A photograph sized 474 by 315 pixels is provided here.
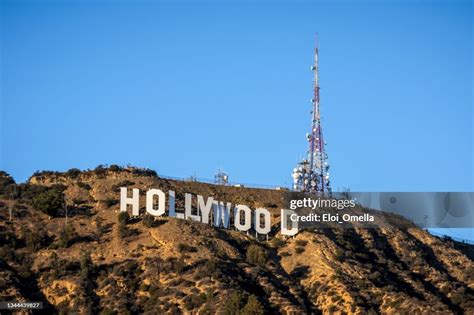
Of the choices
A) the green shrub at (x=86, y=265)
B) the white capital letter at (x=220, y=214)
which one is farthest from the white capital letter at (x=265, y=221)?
the green shrub at (x=86, y=265)

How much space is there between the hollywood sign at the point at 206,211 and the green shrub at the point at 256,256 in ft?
18.8

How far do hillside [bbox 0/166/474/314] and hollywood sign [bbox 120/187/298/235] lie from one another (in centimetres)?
97

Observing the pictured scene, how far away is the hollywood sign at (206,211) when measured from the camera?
145125 mm

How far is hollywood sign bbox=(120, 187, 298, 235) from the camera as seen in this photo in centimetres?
14512

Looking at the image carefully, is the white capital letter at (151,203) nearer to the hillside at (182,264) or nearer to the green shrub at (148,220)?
the green shrub at (148,220)

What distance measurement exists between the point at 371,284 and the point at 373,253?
13463 millimetres

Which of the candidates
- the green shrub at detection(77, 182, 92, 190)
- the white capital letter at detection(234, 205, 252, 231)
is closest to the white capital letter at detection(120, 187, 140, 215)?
the green shrub at detection(77, 182, 92, 190)

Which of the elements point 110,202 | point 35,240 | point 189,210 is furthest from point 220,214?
point 35,240

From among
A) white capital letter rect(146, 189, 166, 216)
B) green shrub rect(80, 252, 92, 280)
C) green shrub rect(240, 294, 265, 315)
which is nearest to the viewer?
green shrub rect(240, 294, 265, 315)

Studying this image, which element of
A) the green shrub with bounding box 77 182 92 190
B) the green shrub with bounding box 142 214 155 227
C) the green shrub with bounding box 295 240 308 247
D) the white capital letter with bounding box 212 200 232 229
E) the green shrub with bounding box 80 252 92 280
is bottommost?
the green shrub with bounding box 80 252 92 280

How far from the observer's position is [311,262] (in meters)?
142

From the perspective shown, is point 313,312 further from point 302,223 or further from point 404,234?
point 404,234

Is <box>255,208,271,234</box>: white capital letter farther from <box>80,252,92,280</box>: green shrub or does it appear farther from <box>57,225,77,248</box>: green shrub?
<box>80,252,92,280</box>: green shrub

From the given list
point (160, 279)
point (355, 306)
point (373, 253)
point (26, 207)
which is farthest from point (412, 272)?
point (26, 207)
